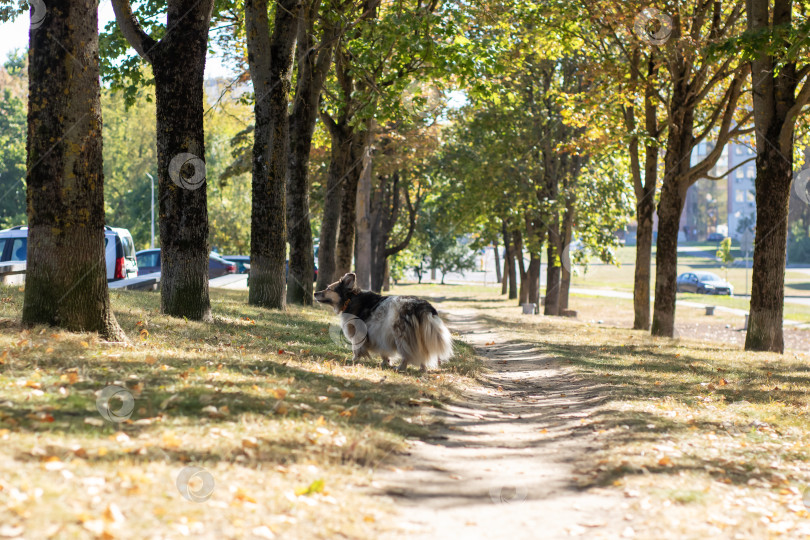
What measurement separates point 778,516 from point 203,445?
13.0ft

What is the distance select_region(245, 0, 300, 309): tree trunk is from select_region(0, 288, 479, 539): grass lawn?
5217 mm

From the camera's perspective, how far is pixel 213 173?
59.7m

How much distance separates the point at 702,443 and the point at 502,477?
2.31 m

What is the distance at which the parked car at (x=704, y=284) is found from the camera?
60531 mm

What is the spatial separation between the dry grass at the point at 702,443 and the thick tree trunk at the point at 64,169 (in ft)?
19.3

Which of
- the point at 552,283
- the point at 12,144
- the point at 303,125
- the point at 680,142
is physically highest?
the point at 12,144

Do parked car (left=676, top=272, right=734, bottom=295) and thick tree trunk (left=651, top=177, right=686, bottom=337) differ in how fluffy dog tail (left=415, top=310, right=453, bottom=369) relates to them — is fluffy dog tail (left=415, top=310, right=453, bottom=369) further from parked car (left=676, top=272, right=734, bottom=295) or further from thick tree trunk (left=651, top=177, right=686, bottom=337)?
parked car (left=676, top=272, right=734, bottom=295)

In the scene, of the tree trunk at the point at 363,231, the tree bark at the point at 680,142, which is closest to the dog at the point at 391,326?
the tree bark at the point at 680,142

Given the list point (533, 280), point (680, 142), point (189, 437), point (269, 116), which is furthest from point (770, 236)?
point (533, 280)

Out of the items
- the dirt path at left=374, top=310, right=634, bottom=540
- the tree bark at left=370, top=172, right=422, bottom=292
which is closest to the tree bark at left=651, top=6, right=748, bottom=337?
the dirt path at left=374, top=310, right=634, bottom=540

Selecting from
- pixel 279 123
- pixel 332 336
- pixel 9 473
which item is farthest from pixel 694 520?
pixel 279 123

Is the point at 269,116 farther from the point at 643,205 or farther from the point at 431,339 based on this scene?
the point at 643,205

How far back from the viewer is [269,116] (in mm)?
14867

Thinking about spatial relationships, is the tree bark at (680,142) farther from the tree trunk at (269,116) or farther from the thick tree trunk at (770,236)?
the tree trunk at (269,116)
